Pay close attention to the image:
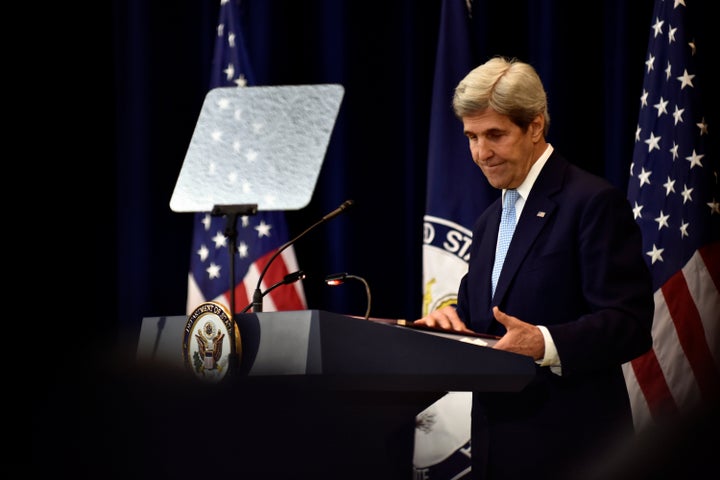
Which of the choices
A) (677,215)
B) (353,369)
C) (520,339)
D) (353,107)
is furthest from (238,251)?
(353,369)

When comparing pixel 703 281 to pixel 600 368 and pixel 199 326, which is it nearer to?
pixel 600 368

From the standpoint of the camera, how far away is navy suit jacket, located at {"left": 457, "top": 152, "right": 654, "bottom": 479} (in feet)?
5.52

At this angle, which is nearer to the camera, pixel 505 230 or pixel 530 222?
pixel 530 222

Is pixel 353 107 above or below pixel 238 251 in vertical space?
above

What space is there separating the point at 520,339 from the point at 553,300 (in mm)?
259

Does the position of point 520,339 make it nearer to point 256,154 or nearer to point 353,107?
point 256,154

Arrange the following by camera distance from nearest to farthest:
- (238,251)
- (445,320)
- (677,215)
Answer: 1. (445,320)
2. (677,215)
3. (238,251)

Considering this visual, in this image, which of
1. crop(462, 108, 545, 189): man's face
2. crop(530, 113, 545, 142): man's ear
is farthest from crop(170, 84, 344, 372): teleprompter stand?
crop(530, 113, 545, 142): man's ear

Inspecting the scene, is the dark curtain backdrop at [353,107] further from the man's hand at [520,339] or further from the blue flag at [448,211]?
the man's hand at [520,339]

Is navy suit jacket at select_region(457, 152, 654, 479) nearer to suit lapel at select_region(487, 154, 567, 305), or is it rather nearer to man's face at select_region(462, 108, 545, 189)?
suit lapel at select_region(487, 154, 567, 305)

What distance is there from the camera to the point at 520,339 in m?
1.52

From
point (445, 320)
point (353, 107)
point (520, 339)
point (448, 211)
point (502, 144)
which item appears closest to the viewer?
→ point (520, 339)

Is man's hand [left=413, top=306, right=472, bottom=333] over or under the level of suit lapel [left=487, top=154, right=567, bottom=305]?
under

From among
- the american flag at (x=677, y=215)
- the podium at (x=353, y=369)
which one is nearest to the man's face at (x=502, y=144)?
the podium at (x=353, y=369)
